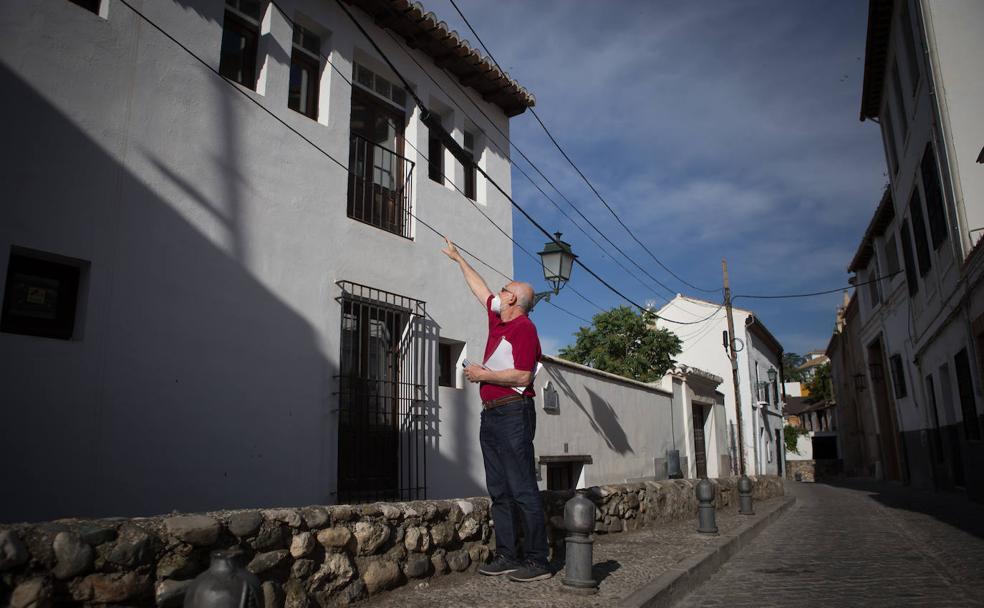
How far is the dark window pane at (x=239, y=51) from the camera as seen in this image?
21.6 feet

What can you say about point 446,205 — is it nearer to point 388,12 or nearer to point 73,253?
point 388,12

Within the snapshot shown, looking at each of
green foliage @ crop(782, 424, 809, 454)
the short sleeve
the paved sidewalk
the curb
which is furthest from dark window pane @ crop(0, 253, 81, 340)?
green foliage @ crop(782, 424, 809, 454)

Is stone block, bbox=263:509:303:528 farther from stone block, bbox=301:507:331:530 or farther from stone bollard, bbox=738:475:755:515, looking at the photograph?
stone bollard, bbox=738:475:755:515

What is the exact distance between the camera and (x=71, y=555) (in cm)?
251

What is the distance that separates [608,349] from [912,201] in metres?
13.8

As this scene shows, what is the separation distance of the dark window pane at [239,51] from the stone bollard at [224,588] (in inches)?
221

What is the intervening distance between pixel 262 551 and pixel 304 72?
225 inches

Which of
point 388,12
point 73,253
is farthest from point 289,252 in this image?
point 388,12

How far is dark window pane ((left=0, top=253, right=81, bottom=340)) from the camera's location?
15.4 feet

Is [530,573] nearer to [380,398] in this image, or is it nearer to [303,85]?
[380,398]

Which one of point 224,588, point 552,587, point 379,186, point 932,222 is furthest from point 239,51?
point 932,222

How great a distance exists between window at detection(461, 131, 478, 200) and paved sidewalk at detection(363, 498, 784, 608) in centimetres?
527

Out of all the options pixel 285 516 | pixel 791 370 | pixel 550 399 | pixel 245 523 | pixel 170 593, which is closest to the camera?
pixel 170 593

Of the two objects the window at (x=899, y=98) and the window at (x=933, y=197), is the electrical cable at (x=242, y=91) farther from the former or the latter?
the window at (x=899, y=98)
